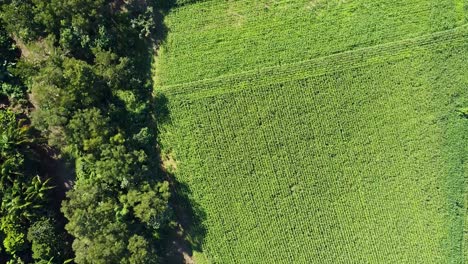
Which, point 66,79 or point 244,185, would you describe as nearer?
point 66,79

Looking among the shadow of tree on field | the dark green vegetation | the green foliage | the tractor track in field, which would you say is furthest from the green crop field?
the green foliage

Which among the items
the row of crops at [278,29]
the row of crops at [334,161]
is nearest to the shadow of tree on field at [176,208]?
the row of crops at [334,161]

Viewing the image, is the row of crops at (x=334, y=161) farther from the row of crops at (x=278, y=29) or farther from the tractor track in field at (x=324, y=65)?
the row of crops at (x=278, y=29)

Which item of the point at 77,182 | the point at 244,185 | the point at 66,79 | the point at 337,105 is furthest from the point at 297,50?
the point at 77,182

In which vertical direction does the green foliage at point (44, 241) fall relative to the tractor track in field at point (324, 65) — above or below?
below

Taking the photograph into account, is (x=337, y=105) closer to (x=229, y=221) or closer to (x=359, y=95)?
(x=359, y=95)

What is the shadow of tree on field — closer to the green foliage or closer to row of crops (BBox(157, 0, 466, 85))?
row of crops (BBox(157, 0, 466, 85))
